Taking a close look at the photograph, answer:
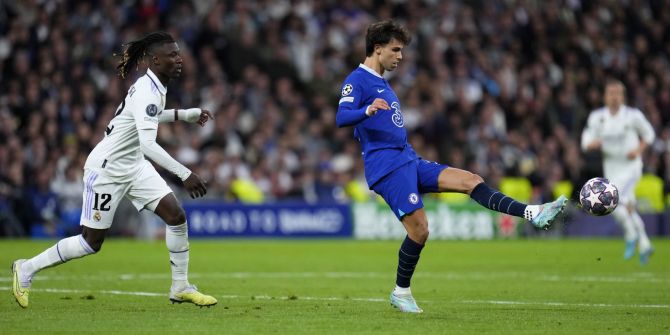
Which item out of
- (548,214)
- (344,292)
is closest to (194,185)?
(548,214)

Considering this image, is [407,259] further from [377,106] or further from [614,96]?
[614,96]

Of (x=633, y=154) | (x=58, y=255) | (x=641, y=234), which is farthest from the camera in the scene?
(x=633, y=154)

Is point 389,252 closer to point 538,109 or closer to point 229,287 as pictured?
point 229,287

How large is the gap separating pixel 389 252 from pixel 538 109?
36.3 ft

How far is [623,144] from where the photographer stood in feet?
59.8

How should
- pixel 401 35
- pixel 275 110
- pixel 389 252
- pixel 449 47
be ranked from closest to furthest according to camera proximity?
1. pixel 401 35
2. pixel 389 252
3. pixel 275 110
4. pixel 449 47

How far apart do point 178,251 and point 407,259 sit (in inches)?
84.7

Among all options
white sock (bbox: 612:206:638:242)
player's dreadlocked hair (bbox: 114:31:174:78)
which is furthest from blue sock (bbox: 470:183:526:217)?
white sock (bbox: 612:206:638:242)

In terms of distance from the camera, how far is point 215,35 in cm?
2809

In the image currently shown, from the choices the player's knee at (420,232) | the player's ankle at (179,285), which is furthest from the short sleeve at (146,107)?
the player's knee at (420,232)

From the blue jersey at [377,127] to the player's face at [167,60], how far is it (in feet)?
5.16

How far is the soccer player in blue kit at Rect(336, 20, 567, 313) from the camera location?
33.6 feet

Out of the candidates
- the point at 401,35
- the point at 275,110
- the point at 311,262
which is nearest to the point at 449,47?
the point at 275,110

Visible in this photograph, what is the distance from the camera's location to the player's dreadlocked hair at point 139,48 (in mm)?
10773
